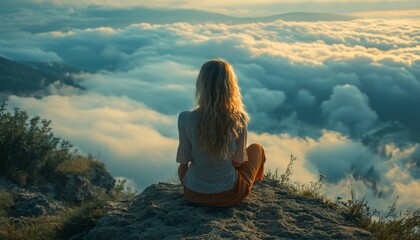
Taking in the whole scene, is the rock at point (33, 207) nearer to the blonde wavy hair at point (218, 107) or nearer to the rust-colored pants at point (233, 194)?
the rust-colored pants at point (233, 194)

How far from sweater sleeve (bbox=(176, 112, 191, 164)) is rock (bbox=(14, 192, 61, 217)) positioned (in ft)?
8.32

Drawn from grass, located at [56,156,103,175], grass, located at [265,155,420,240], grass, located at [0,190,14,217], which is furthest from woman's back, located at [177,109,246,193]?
grass, located at [56,156,103,175]

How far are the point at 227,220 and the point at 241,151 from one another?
0.74 meters

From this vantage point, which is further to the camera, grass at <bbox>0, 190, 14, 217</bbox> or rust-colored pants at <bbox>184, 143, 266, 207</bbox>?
grass at <bbox>0, 190, 14, 217</bbox>

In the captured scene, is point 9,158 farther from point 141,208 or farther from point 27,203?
point 141,208

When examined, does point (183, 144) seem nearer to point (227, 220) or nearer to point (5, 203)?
point (227, 220)

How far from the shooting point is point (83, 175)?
10.4 meters

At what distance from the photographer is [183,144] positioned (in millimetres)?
4656

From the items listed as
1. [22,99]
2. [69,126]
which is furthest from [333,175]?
[22,99]

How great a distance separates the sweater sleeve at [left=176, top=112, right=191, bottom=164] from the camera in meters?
4.58

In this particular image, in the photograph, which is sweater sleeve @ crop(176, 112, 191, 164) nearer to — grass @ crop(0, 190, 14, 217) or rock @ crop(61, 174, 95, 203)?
grass @ crop(0, 190, 14, 217)

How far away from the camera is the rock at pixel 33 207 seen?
6.21 m

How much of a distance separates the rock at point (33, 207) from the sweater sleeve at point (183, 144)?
2.54 m

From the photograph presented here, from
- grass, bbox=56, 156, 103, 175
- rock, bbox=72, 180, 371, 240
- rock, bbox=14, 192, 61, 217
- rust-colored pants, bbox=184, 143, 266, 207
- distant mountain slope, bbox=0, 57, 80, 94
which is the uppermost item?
distant mountain slope, bbox=0, 57, 80, 94
